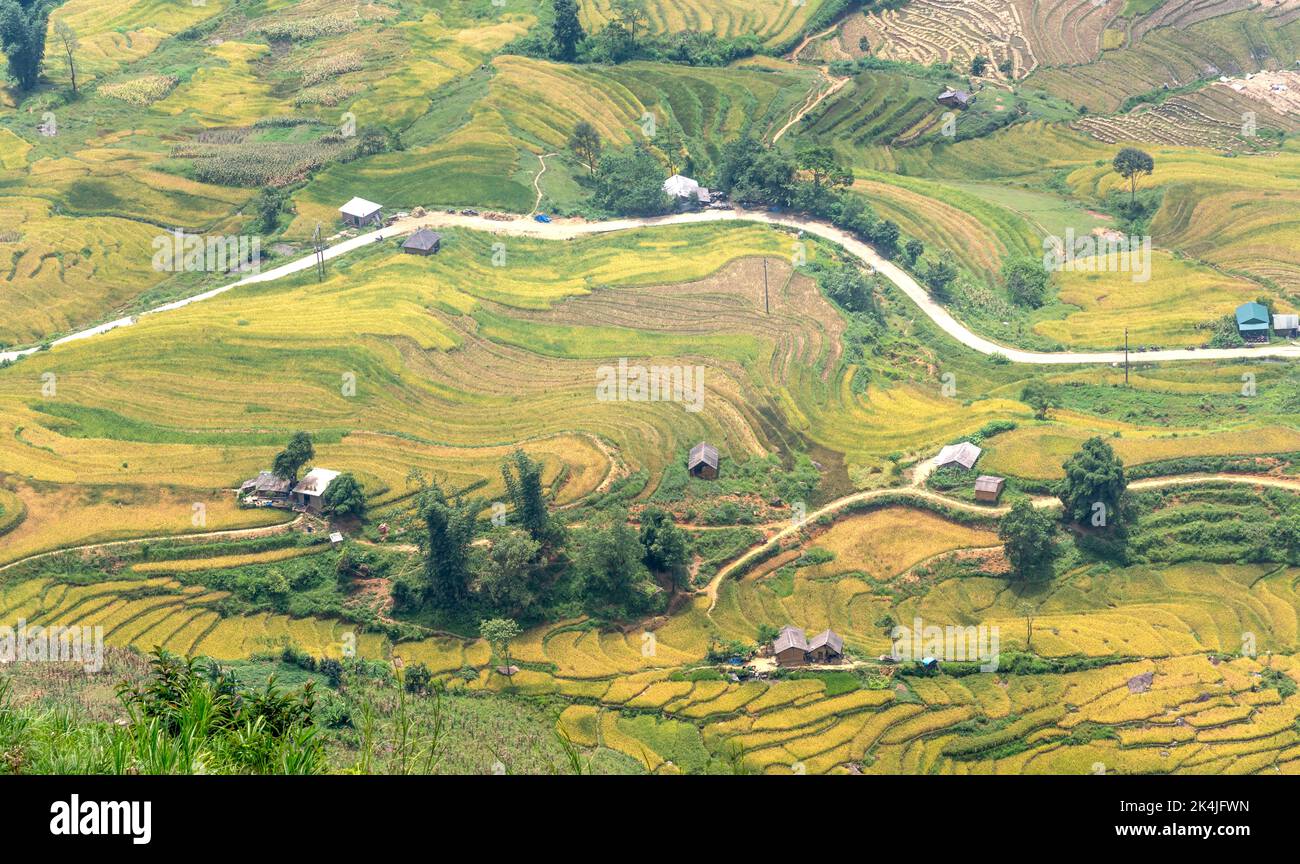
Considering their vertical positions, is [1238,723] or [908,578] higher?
[908,578]

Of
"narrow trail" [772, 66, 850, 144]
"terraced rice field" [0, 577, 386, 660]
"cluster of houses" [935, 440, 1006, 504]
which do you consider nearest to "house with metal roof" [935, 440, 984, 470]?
"cluster of houses" [935, 440, 1006, 504]

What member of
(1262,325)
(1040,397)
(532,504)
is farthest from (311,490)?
(1262,325)

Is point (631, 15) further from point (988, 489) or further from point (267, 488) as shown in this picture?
point (267, 488)

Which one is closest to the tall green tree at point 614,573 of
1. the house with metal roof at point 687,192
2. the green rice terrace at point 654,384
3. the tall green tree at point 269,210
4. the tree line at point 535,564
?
the tree line at point 535,564

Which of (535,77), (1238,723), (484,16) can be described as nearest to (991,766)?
(1238,723)

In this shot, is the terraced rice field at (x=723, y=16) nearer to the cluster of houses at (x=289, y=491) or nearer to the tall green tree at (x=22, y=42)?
the tall green tree at (x=22, y=42)
